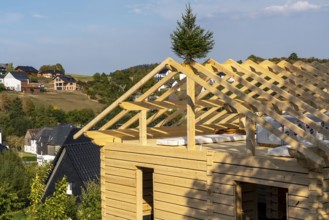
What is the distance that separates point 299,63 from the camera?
42.0 feet

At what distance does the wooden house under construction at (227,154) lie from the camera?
862 centimetres

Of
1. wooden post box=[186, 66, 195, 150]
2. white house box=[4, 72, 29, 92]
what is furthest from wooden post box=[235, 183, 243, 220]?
white house box=[4, 72, 29, 92]

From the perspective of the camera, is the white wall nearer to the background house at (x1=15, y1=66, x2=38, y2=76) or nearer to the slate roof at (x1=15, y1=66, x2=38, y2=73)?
the background house at (x1=15, y1=66, x2=38, y2=76)

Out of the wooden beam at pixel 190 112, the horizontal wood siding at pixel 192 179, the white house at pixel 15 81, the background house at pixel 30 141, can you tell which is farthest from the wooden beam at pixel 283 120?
the white house at pixel 15 81

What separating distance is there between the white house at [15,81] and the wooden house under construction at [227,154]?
95481 mm

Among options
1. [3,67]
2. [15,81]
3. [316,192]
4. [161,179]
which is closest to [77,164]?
[161,179]

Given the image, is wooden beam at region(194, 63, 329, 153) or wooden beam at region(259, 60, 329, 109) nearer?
wooden beam at region(194, 63, 329, 153)


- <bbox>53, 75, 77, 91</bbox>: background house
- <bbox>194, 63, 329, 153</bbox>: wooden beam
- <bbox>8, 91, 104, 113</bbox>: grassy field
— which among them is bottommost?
<bbox>194, 63, 329, 153</bbox>: wooden beam

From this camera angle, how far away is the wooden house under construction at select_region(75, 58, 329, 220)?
28.3 ft

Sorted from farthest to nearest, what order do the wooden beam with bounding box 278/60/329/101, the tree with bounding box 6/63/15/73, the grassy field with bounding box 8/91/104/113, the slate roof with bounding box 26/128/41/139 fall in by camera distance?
1. the tree with bounding box 6/63/15/73
2. the grassy field with bounding box 8/91/104/113
3. the slate roof with bounding box 26/128/41/139
4. the wooden beam with bounding box 278/60/329/101

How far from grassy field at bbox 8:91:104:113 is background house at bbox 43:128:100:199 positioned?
1861 inches

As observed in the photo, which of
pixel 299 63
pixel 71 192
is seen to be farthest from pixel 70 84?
pixel 299 63

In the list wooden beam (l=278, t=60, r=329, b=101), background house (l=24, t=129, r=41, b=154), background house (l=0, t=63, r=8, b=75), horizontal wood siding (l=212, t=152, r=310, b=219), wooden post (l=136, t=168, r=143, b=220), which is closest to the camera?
horizontal wood siding (l=212, t=152, r=310, b=219)

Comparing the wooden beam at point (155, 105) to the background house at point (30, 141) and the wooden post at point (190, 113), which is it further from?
the background house at point (30, 141)
